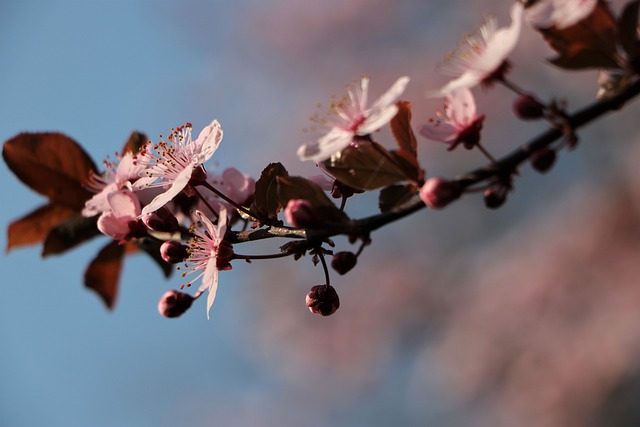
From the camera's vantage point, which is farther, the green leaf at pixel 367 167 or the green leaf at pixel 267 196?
the green leaf at pixel 267 196

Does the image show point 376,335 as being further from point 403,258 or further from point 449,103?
point 449,103

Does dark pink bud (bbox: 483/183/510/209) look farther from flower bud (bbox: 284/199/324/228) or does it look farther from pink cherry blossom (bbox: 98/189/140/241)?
pink cherry blossom (bbox: 98/189/140/241)

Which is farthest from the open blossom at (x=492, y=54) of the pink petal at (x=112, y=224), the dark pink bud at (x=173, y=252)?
the pink petal at (x=112, y=224)

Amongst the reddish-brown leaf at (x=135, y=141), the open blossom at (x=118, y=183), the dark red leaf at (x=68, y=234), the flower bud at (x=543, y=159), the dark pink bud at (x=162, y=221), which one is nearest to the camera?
the flower bud at (x=543, y=159)

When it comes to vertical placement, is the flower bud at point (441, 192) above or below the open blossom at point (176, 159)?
below

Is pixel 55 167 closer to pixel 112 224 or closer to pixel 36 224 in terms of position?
pixel 36 224

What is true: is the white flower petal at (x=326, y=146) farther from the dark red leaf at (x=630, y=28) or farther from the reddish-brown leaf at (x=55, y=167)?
the reddish-brown leaf at (x=55, y=167)

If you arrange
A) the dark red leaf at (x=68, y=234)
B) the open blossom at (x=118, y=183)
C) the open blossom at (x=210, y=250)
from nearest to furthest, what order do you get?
the open blossom at (x=210, y=250), the open blossom at (x=118, y=183), the dark red leaf at (x=68, y=234)
